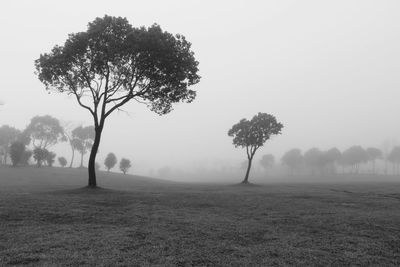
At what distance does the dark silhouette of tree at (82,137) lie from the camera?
123188 mm

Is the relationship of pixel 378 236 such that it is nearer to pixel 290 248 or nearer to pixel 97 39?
pixel 290 248

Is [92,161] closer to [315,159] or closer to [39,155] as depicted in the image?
[39,155]

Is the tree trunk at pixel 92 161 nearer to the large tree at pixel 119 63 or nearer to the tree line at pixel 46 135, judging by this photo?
the large tree at pixel 119 63

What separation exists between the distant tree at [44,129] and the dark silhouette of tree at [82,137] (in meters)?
6.33

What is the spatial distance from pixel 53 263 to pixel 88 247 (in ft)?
5.22

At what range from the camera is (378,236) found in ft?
39.8

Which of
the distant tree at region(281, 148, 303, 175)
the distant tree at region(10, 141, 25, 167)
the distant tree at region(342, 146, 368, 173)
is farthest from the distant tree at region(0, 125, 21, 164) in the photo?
the distant tree at region(342, 146, 368, 173)

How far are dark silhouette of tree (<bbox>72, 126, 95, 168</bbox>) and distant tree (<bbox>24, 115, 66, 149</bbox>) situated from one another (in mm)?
6332

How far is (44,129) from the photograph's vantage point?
115000 mm

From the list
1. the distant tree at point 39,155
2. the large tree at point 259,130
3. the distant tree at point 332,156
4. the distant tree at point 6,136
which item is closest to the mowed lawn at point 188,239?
the large tree at point 259,130

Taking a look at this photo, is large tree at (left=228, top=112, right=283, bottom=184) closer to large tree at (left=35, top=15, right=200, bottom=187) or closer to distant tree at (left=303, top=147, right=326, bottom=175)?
large tree at (left=35, top=15, right=200, bottom=187)

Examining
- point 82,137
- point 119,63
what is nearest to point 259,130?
point 119,63

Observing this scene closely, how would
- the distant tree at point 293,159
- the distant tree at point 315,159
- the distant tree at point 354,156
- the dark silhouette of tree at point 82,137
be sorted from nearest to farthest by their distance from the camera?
1. the dark silhouette of tree at point 82,137
2. the distant tree at point 315,159
3. the distant tree at point 354,156
4. the distant tree at point 293,159

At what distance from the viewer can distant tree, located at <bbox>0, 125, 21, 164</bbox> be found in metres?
116
